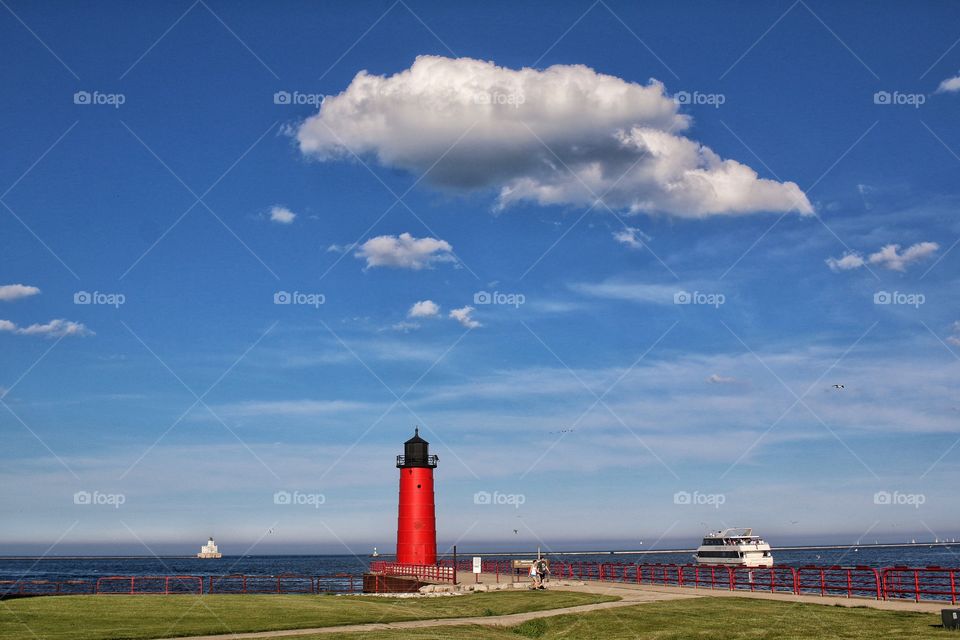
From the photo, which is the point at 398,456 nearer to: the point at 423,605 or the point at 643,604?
the point at 423,605

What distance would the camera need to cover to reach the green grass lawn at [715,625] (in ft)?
80.4

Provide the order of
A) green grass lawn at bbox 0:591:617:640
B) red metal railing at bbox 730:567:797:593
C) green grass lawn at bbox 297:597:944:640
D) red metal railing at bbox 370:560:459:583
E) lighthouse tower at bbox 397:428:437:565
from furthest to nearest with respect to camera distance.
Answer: lighthouse tower at bbox 397:428:437:565 < red metal railing at bbox 370:560:459:583 < red metal railing at bbox 730:567:797:593 < green grass lawn at bbox 0:591:617:640 < green grass lawn at bbox 297:597:944:640

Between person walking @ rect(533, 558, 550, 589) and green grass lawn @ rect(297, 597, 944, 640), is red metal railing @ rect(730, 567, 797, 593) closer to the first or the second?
green grass lawn @ rect(297, 597, 944, 640)

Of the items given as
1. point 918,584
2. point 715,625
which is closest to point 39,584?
point 715,625

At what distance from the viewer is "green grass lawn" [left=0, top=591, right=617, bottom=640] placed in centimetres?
2628

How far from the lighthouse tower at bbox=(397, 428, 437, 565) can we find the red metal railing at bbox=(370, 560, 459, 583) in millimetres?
914

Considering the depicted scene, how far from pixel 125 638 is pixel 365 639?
22.5ft

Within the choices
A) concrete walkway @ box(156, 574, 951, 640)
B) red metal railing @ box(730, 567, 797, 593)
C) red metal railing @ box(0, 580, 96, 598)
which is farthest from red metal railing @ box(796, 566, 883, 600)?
red metal railing @ box(0, 580, 96, 598)

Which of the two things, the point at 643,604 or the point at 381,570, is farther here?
the point at 381,570

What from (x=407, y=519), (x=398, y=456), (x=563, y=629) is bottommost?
(x=563, y=629)

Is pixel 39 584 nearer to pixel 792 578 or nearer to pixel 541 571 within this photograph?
pixel 541 571

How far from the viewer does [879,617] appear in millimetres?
27500

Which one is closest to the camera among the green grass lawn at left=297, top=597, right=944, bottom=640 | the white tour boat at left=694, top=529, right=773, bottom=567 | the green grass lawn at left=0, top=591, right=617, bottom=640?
the green grass lawn at left=297, top=597, right=944, bottom=640

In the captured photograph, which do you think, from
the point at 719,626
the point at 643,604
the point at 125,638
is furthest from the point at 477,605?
the point at 125,638
